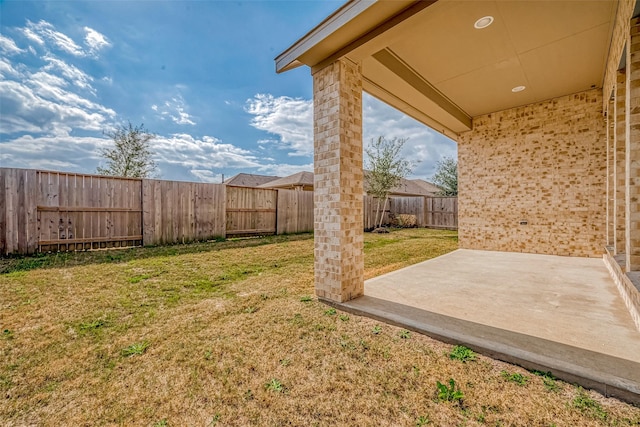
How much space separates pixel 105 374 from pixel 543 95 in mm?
7792

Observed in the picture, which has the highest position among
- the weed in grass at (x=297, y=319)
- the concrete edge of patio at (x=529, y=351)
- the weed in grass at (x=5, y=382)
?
the concrete edge of patio at (x=529, y=351)

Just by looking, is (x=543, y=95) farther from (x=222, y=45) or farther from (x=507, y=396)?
(x=222, y=45)

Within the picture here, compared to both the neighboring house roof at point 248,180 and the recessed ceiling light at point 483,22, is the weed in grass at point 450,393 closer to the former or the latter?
the recessed ceiling light at point 483,22

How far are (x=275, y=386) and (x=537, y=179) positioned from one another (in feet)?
22.4

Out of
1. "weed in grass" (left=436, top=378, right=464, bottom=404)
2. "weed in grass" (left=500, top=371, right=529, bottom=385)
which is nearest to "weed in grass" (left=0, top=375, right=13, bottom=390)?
"weed in grass" (left=436, top=378, right=464, bottom=404)

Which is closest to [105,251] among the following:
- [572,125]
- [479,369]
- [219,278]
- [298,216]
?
[219,278]

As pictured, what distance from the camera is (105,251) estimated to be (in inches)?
235

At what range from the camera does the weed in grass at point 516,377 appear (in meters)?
1.64

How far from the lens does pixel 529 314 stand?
257 centimetres

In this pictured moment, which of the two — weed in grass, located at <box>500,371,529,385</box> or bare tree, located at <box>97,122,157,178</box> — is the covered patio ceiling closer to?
weed in grass, located at <box>500,371,529,385</box>

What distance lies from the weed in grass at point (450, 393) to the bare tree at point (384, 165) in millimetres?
10611

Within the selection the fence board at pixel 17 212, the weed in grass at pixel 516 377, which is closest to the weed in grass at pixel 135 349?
the weed in grass at pixel 516 377

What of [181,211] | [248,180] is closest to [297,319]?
[181,211]

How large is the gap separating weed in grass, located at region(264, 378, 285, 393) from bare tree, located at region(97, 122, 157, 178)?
11.5 meters
